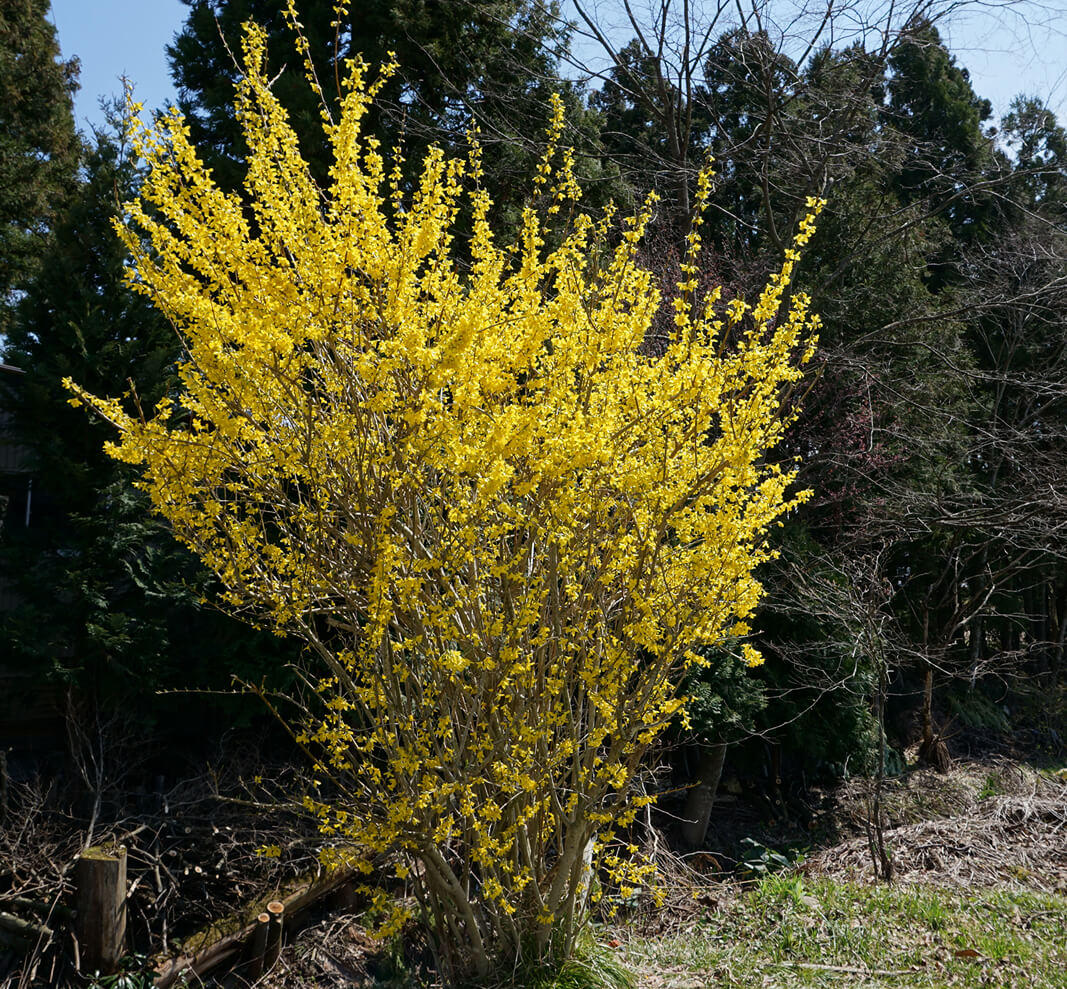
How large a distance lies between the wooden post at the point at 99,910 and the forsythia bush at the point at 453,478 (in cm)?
152

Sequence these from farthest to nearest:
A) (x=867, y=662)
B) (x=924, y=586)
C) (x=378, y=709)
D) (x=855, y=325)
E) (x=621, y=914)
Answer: (x=924, y=586) < (x=855, y=325) < (x=867, y=662) < (x=621, y=914) < (x=378, y=709)

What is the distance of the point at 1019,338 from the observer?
10.2 m

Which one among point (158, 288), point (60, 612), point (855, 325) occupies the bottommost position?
point (60, 612)

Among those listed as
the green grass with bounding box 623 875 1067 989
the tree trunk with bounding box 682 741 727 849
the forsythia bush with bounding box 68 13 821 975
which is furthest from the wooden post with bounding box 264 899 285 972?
the tree trunk with bounding box 682 741 727 849

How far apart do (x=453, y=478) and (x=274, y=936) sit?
311 cm

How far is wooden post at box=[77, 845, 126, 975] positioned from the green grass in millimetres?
2507

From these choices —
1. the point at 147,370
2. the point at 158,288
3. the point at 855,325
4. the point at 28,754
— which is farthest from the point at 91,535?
the point at 855,325

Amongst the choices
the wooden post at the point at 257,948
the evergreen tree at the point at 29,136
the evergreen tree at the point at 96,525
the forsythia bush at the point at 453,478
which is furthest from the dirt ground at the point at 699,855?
the evergreen tree at the point at 29,136

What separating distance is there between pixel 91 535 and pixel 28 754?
1832 mm

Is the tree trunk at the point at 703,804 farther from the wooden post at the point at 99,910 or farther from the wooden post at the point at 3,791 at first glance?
the wooden post at the point at 3,791

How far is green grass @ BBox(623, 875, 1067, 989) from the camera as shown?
4.05 m

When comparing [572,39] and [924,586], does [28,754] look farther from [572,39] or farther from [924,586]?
[924,586]

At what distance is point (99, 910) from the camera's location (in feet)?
13.9

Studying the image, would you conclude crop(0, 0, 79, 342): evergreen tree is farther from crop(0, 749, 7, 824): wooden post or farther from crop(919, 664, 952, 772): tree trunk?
crop(919, 664, 952, 772): tree trunk
